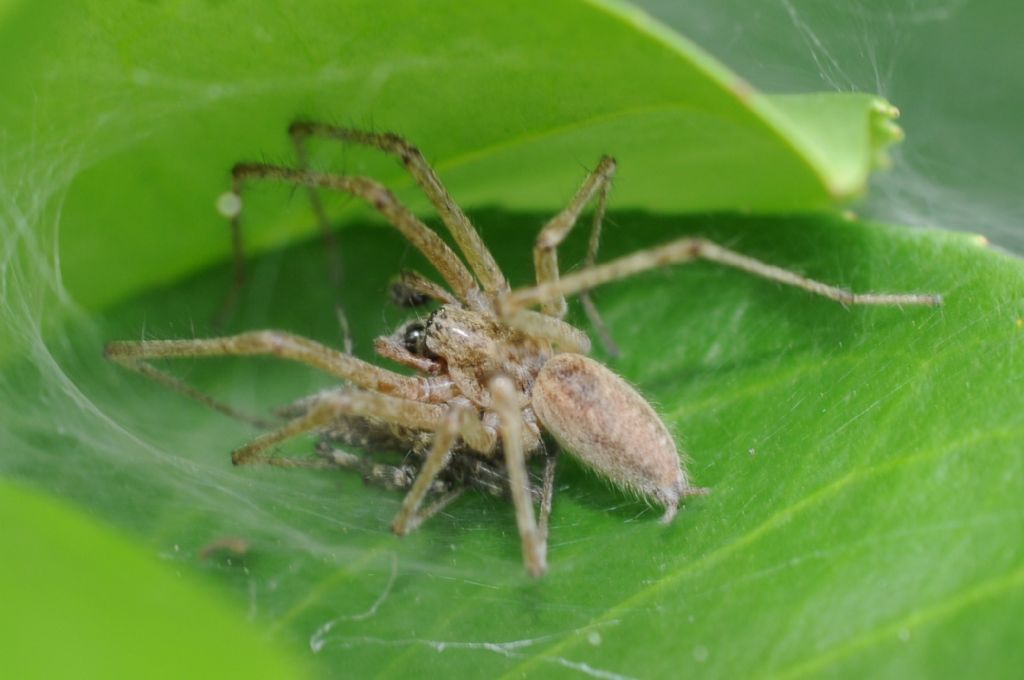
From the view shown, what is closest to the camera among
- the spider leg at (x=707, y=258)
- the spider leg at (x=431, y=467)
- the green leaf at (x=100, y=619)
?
the green leaf at (x=100, y=619)

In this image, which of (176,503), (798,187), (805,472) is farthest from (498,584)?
(798,187)

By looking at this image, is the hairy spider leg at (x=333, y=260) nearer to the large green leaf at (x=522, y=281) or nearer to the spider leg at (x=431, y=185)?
the large green leaf at (x=522, y=281)

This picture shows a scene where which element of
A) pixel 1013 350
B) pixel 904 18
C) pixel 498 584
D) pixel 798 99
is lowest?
pixel 498 584

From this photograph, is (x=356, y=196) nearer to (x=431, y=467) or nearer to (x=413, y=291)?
(x=413, y=291)

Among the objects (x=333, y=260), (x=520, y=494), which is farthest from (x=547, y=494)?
(x=333, y=260)

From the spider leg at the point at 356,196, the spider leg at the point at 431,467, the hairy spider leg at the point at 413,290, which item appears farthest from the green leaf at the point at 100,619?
the hairy spider leg at the point at 413,290

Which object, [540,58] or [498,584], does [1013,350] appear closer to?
[540,58]

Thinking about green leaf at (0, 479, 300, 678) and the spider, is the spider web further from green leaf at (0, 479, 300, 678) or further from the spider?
green leaf at (0, 479, 300, 678)
